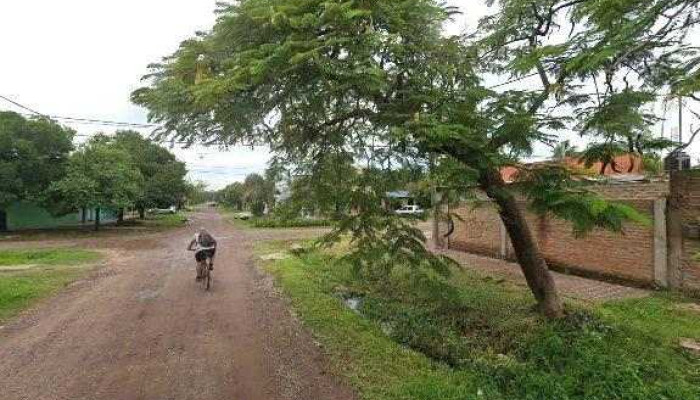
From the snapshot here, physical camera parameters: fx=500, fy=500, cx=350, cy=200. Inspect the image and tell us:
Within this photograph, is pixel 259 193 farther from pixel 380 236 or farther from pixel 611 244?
pixel 380 236

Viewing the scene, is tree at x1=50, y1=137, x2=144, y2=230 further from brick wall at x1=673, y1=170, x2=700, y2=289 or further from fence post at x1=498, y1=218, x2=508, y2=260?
brick wall at x1=673, y1=170, x2=700, y2=289

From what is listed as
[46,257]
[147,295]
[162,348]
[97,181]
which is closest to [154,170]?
[97,181]

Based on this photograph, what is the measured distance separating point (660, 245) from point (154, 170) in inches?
1362

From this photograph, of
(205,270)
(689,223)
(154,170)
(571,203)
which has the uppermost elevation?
(154,170)

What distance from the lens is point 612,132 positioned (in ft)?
20.1

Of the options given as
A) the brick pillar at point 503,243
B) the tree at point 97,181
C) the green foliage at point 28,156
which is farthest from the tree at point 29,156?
the brick pillar at point 503,243

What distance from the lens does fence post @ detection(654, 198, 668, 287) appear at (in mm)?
10203

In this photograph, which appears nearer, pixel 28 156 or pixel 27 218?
pixel 28 156

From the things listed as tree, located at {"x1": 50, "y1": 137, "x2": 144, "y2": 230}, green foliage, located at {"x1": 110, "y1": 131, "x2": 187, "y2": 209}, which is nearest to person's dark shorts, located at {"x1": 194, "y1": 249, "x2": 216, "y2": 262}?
tree, located at {"x1": 50, "y1": 137, "x2": 144, "y2": 230}

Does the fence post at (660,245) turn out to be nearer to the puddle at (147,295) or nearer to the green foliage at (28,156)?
the puddle at (147,295)

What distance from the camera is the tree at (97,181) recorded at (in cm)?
2552

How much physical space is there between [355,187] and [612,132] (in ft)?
13.6

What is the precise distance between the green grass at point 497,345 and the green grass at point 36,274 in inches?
214

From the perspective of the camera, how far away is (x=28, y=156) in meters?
25.5
